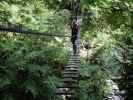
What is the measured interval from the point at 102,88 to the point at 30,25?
5.59ft

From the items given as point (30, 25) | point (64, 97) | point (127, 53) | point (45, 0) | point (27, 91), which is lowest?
point (64, 97)

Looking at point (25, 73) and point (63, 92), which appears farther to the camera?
point (63, 92)

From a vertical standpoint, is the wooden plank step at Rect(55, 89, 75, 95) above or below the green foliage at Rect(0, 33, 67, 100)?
below

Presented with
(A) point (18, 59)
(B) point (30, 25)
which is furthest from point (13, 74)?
(B) point (30, 25)

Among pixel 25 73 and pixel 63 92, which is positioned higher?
pixel 25 73

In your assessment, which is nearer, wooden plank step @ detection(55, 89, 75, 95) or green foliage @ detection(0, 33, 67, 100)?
green foliage @ detection(0, 33, 67, 100)

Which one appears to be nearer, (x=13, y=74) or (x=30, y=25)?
(x=13, y=74)

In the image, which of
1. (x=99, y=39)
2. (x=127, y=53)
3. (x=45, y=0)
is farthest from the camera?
(x=45, y=0)

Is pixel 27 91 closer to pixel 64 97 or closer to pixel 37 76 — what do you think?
pixel 37 76

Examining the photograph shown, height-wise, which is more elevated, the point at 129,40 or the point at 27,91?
the point at 129,40

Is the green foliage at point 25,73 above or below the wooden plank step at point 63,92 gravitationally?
above

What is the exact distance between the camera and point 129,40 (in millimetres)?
4871

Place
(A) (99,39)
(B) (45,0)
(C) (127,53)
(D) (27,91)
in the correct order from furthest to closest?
(B) (45,0) < (A) (99,39) < (C) (127,53) < (D) (27,91)

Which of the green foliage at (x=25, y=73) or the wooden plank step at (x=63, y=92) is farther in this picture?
the wooden plank step at (x=63, y=92)
